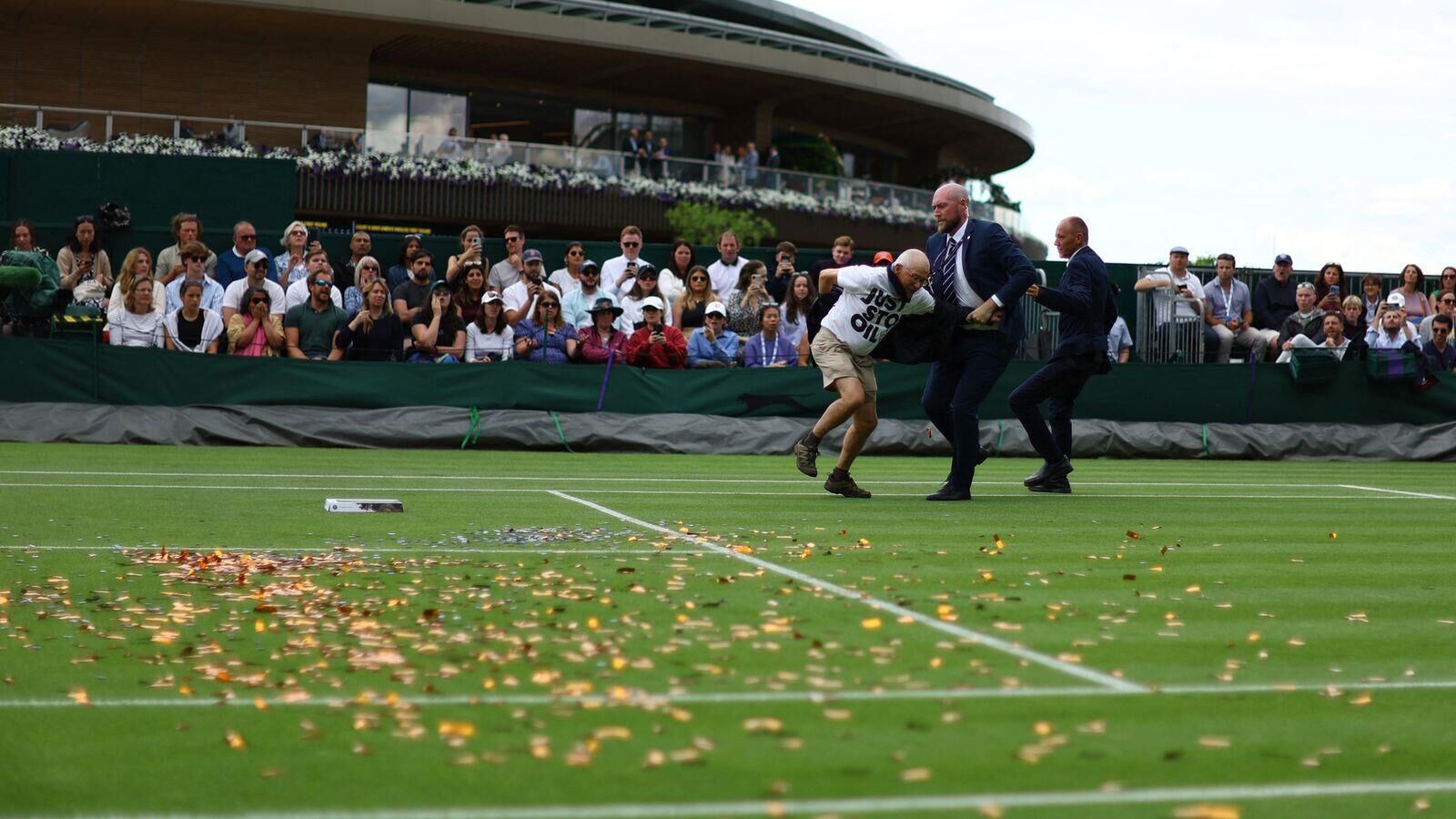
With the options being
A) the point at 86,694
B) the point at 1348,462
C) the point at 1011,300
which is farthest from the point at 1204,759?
the point at 1348,462

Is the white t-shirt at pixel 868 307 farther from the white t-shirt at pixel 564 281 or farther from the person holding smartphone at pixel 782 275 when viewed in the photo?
the person holding smartphone at pixel 782 275

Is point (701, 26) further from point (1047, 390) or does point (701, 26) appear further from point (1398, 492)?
point (1047, 390)

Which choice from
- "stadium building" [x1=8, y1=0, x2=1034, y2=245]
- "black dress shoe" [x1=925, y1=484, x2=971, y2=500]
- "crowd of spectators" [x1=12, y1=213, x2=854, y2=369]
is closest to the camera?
"black dress shoe" [x1=925, y1=484, x2=971, y2=500]

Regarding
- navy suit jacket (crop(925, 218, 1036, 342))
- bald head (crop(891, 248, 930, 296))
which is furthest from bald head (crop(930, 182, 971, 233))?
bald head (crop(891, 248, 930, 296))

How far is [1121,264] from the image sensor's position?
22969 millimetres

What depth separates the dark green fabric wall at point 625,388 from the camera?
1731cm

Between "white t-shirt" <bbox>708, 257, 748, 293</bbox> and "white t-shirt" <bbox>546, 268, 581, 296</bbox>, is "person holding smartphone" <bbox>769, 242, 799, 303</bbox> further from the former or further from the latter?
"white t-shirt" <bbox>546, 268, 581, 296</bbox>

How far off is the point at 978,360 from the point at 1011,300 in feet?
1.76

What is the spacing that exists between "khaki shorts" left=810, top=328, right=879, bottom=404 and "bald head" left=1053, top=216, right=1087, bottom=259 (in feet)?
6.52

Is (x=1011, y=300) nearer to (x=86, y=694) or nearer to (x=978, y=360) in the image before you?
(x=978, y=360)

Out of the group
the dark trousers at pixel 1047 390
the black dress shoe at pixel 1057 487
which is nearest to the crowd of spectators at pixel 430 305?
the black dress shoe at pixel 1057 487

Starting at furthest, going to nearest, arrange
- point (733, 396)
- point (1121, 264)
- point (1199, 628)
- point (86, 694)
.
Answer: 1. point (1121, 264)
2. point (733, 396)
3. point (1199, 628)
4. point (86, 694)

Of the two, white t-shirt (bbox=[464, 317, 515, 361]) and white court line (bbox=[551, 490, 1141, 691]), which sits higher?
white t-shirt (bbox=[464, 317, 515, 361])

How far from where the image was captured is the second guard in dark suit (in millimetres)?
12328
